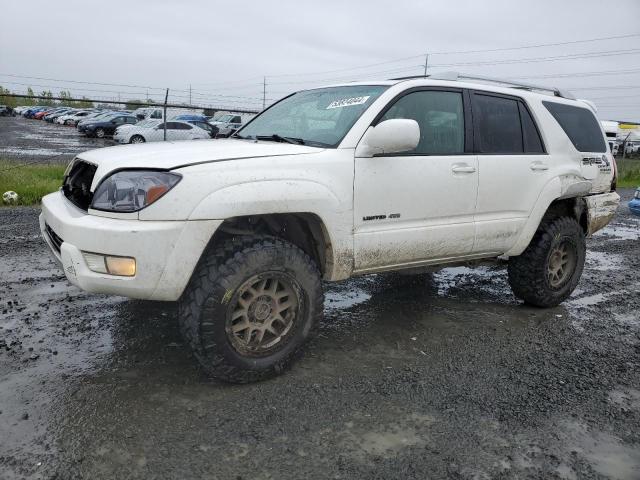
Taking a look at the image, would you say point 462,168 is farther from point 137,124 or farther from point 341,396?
point 137,124

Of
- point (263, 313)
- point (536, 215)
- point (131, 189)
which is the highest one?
point (131, 189)

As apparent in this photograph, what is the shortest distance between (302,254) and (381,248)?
593 mm

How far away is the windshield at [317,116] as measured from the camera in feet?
11.6

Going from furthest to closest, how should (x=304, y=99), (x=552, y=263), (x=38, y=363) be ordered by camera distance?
(x=552, y=263)
(x=304, y=99)
(x=38, y=363)

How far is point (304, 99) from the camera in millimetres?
4258

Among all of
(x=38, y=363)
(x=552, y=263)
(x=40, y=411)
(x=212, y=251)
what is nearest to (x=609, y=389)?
(x=552, y=263)

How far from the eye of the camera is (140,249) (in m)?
2.72

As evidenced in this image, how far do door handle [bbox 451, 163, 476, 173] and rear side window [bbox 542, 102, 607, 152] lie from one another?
1329 millimetres

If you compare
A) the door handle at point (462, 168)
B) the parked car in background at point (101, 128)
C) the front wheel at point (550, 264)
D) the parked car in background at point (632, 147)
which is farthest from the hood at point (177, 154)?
the parked car in background at point (632, 147)

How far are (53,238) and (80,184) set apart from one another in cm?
37

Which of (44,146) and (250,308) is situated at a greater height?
(44,146)

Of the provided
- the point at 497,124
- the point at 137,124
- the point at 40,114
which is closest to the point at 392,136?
the point at 497,124

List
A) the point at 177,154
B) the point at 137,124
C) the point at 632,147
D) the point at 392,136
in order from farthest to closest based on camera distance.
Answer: the point at 632,147
the point at 137,124
the point at 392,136
the point at 177,154

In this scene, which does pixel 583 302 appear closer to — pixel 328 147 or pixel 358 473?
pixel 328 147
